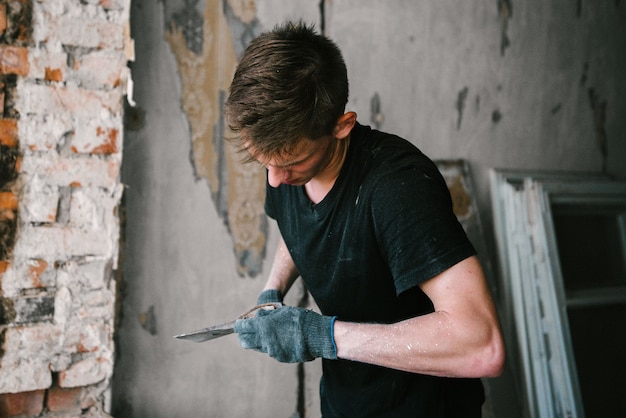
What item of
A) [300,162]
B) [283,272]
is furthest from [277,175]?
[283,272]

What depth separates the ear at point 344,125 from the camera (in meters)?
1.04

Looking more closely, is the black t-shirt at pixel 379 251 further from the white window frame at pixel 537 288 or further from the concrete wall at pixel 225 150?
the white window frame at pixel 537 288

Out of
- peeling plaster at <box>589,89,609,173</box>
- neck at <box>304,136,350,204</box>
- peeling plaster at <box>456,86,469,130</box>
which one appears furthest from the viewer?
peeling plaster at <box>589,89,609,173</box>

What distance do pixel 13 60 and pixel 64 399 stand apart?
0.96 metres

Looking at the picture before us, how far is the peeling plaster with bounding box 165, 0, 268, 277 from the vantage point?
1.57 m

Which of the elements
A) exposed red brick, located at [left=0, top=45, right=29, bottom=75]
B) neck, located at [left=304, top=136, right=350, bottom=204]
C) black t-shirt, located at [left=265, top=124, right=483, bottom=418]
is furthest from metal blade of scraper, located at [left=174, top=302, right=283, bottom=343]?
exposed red brick, located at [left=0, top=45, right=29, bottom=75]

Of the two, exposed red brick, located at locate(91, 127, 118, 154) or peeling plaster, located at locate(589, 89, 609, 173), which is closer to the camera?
exposed red brick, located at locate(91, 127, 118, 154)

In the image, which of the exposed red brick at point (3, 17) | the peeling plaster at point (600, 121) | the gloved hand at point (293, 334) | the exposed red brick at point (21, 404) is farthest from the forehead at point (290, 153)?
the peeling plaster at point (600, 121)

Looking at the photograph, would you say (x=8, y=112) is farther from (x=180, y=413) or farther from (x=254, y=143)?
(x=180, y=413)

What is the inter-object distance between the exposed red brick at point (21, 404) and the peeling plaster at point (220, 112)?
0.69 m

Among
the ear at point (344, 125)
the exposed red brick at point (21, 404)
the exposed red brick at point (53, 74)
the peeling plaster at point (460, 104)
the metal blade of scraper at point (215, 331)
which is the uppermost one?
the peeling plaster at point (460, 104)

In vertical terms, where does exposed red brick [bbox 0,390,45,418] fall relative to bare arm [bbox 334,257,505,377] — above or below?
below

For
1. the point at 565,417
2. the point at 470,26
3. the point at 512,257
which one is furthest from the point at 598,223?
the point at 470,26

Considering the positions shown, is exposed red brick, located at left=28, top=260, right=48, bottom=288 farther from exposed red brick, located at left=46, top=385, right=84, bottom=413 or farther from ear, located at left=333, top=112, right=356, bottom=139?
ear, located at left=333, top=112, right=356, bottom=139
